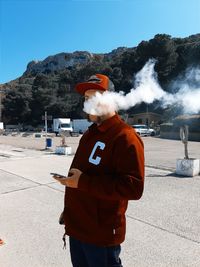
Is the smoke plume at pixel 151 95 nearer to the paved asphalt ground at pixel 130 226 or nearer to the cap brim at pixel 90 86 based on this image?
the cap brim at pixel 90 86

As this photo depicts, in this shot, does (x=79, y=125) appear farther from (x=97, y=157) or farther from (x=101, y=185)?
(x=101, y=185)

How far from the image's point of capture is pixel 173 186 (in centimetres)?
788

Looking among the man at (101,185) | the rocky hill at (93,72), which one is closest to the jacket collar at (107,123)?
the man at (101,185)

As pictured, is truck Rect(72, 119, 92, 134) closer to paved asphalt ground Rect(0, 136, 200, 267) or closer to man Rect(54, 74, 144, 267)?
paved asphalt ground Rect(0, 136, 200, 267)

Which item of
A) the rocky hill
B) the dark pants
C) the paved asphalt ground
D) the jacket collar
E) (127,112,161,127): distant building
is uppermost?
the rocky hill

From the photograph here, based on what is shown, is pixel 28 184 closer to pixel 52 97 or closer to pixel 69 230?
pixel 69 230

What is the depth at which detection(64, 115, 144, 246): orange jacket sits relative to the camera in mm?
1727

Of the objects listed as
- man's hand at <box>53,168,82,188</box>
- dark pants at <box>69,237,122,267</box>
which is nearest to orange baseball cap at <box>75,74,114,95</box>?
man's hand at <box>53,168,82,188</box>

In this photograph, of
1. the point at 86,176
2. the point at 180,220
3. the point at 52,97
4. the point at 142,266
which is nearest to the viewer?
the point at 86,176

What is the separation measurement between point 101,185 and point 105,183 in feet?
0.09

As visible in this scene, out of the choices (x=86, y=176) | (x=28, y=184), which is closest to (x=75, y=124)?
(x=28, y=184)

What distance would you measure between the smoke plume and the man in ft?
0.18

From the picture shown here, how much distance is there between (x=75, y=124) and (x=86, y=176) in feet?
155

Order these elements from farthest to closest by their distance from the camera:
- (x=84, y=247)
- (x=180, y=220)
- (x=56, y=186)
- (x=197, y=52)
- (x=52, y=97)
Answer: (x=52, y=97) → (x=197, y=52) → (x=56, y=186) → (x=180, y=220) → (x=84, y=247)
